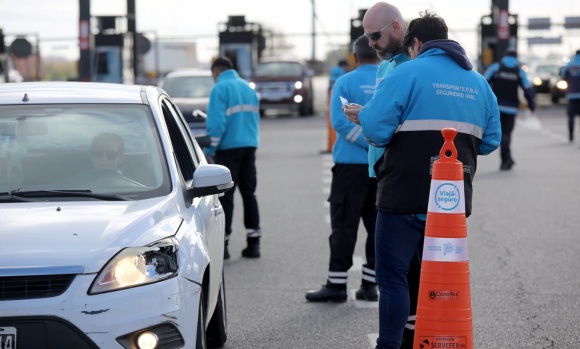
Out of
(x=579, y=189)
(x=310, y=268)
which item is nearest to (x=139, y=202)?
(x=310, y=268)

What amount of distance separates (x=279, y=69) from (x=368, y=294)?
3135 cm

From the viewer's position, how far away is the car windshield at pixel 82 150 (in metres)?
6.27

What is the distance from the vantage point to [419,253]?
6.30m

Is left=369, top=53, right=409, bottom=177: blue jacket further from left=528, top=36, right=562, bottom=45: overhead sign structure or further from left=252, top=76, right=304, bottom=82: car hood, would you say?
left=528, top=36, right=562, bottom=45: overhead sign structure

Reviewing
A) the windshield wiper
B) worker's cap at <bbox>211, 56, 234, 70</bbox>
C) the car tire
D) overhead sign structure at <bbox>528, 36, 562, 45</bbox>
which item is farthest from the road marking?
overhead sign structure at <bbox>528, 36, 562, 45</bbox>

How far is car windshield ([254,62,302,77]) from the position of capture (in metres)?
39.6

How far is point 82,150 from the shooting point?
21.3ft

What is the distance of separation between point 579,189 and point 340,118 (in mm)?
8961

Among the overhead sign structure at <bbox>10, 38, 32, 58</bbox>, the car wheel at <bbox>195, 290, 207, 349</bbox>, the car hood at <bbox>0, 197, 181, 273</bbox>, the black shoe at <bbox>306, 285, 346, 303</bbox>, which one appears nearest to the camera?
the car hood at <bbox>0, 197, 181, 273</bbox>

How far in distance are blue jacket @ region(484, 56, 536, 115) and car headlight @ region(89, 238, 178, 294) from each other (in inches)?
571

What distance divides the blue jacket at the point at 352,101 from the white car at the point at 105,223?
4.00 feet

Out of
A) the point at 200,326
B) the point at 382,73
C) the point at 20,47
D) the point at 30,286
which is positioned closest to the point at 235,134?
the point at 382,73

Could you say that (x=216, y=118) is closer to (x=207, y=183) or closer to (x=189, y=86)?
(x=207, y=183)

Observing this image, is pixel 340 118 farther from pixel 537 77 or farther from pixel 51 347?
pixel 537 77
